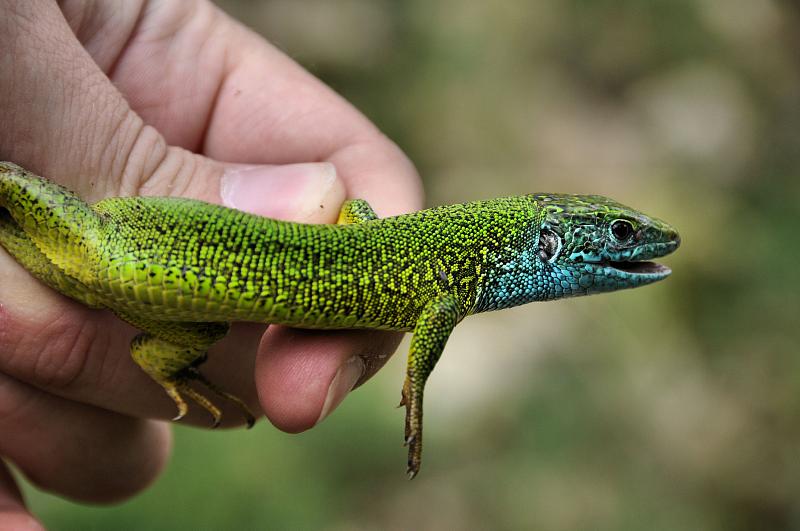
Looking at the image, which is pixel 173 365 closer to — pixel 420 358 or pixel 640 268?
pixel 420 358

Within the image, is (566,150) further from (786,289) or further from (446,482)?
(446,482)

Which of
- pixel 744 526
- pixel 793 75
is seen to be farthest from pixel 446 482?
pixel 793 75

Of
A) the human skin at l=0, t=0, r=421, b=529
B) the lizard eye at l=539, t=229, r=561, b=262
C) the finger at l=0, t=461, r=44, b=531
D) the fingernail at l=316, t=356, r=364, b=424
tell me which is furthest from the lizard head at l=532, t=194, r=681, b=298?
the finger at l=0, t=461, r=44, b=531

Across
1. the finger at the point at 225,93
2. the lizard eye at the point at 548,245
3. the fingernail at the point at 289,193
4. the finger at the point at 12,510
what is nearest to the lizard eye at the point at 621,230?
the lizard eye at the point at 548,245

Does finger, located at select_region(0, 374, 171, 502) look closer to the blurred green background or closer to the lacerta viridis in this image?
the lacerta viridis

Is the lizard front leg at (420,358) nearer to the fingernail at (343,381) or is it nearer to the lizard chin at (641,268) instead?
the fingernail at (343,381)
